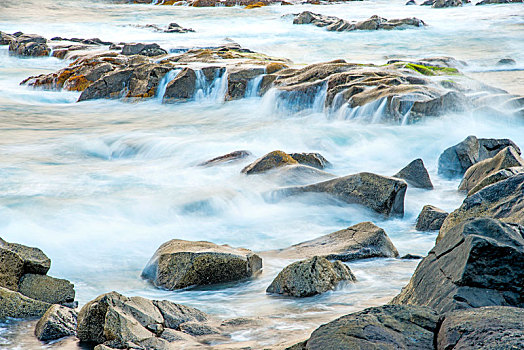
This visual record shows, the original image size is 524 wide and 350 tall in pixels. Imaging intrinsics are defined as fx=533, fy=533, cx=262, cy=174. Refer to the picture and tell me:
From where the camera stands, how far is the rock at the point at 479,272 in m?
2.46

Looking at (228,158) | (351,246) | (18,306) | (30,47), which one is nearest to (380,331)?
(18,306)

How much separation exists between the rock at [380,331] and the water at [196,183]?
3.30 ft

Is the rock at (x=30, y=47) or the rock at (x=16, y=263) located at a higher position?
the rock at (x=30, y=47)

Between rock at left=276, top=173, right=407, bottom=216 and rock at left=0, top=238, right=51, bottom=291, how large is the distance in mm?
3901

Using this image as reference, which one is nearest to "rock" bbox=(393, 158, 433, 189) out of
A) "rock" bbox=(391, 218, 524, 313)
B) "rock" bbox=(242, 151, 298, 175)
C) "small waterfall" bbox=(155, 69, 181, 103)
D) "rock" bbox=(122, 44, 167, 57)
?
"rock" bbox=(242, 151, 298, 175)

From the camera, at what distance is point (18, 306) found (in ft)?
11.8

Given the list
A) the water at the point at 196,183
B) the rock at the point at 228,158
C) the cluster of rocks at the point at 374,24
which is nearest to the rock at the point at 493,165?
the water at the point at 196,183

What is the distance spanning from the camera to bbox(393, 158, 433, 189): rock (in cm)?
786

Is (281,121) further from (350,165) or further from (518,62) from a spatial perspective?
(518,62)

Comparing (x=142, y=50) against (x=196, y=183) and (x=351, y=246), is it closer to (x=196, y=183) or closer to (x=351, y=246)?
(x=196, y=183)

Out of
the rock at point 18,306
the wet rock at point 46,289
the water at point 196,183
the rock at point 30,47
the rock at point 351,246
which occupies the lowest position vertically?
the water at point 196,183

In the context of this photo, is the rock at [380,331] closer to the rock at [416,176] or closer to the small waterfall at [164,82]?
the rock at [416,176]

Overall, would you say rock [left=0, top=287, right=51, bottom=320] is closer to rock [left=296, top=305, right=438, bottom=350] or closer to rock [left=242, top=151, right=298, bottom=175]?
rock [left=296, top=305, right=438, bottom=350]

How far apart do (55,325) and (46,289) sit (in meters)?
0.72
